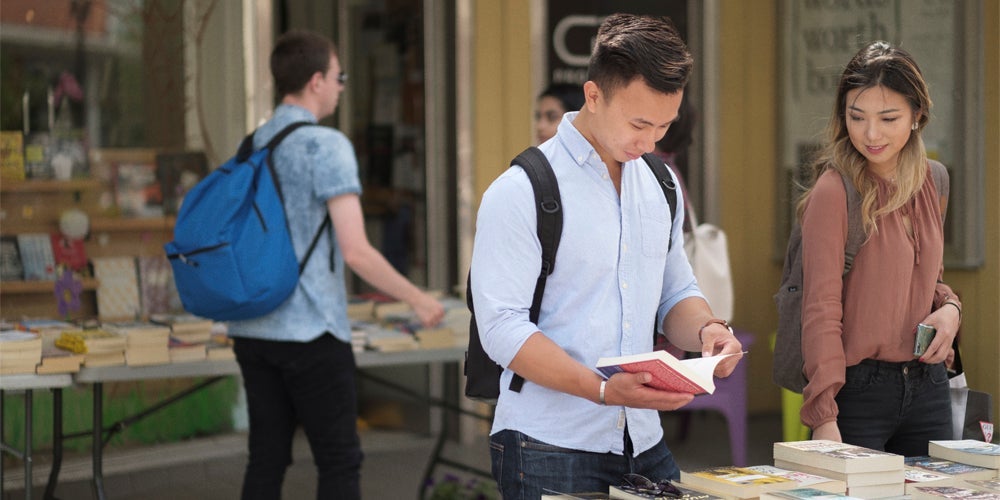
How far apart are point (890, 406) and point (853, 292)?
0.30 meters

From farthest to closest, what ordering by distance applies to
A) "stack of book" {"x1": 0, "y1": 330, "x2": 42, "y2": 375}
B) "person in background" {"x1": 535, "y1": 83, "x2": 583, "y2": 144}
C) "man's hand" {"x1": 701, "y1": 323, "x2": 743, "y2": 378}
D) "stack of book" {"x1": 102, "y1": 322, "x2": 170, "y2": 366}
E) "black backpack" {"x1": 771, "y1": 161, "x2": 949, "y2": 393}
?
"person in background" {"x1": 535, "y1": 83, "x2": 583, "y2": 144}
"stack of book" {"x1": 102, "y1": 322, "x2": 170, "y2": 366}
"stack of book" {"x1": 0, "y1": 330, "x2": 42, "y2": 375}
"black backpack" {"x1": 771, "y1": 161, "x2": 949, "y2": 393}
"man's hand" {"x1": 701, "y1": 323, "x2": 743, "y2": 378}

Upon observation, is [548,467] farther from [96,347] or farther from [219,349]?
[219,349]

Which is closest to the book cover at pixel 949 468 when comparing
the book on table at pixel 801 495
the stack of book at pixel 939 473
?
the stack of book at pixel 939 473

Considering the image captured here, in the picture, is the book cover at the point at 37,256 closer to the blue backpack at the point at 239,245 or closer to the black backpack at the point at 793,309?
the blue backpack at the point at 239,245

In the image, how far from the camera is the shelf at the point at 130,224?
20.2ft

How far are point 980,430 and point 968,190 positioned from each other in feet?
11.1

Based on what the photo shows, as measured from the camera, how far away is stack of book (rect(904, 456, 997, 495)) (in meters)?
2.66

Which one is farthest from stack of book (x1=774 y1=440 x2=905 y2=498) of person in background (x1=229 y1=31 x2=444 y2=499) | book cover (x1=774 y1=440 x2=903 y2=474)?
person in background (x1=229 y1=31 x2=444 y2=499)

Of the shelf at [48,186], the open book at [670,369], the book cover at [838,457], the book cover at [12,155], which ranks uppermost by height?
the book cover at [12,155]

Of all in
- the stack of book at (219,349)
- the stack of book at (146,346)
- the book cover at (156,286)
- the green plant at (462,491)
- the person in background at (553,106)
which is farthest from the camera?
the book cover at (156,286)

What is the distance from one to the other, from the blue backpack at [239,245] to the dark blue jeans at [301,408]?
0.18 meters

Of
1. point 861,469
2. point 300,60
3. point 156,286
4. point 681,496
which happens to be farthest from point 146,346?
point 861,469

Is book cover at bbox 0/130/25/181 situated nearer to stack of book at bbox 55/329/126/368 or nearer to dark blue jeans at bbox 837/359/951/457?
stack of book at bbox 55/329/126/368

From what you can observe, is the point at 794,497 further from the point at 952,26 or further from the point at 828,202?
the point at 952,26
